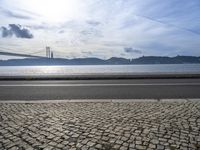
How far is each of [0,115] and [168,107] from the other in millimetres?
4894

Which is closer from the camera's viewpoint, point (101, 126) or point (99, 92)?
point (101, 126)

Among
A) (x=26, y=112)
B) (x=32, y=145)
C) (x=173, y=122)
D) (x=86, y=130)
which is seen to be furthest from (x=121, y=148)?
(x=26, y=112)

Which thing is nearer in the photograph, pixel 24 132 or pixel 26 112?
pixel 24 132

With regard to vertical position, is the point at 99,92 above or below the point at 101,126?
above

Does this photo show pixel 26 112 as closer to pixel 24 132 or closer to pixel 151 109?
pixel 24 132

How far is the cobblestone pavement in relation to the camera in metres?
4.16

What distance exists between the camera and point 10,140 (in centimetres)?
438

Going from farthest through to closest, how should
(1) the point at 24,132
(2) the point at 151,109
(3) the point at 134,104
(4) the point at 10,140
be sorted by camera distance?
(3) the point at 134,104, (2) the point at 151,109, (1) the point at 24,132, (4) the point at 10,140

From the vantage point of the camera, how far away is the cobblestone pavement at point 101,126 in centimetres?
416

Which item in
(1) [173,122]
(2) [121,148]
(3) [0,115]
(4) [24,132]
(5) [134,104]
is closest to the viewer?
(2) [121,148]

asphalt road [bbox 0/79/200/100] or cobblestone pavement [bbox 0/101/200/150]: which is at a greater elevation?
asphalt road [bbox 0/79/200/100]

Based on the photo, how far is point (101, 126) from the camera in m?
5.16

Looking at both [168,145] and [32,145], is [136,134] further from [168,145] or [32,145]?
[32,145]

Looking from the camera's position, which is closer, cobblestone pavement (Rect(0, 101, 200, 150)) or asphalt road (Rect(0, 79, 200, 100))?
cobblestone pavement (Rect(0, 101, 200, 150))
